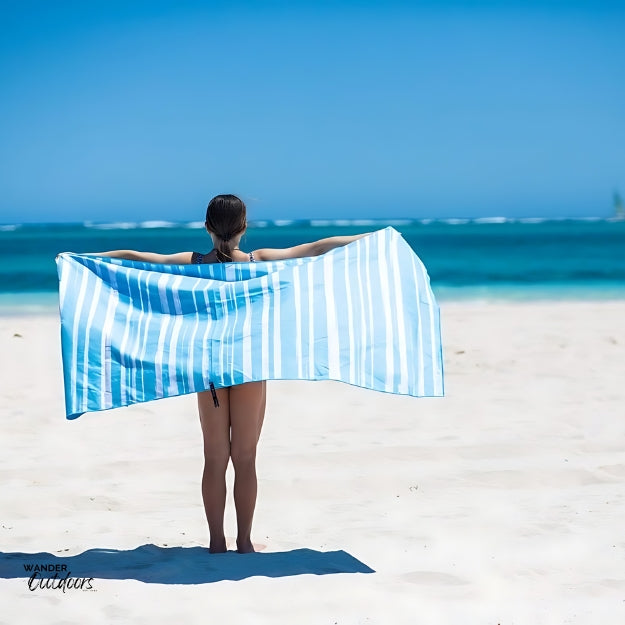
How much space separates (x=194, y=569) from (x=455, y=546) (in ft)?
4.30

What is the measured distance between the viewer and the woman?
170 inches

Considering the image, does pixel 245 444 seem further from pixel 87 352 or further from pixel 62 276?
pixel 62 276

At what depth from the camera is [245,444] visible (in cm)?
438

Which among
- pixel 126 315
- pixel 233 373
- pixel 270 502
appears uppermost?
pixel 126 315

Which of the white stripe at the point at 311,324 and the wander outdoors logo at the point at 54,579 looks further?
the white stripe at the point at 311,324

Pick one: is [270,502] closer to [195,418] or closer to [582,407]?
[195,418]

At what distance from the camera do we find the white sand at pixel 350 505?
3801 millimetres

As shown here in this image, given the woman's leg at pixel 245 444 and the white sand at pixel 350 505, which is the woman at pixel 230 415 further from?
the white sand at pixel 350 505

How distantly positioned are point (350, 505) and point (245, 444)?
4.02ft

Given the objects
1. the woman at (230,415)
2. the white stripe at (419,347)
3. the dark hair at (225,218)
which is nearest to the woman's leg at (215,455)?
the woman at (230,415)

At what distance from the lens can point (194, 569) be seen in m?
4.20

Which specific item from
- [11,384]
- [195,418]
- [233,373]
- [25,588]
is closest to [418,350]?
[233,373]

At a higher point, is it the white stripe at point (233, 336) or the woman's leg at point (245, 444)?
the white stripe at point (233, 336)

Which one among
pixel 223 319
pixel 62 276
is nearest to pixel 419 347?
pixel 223 319
